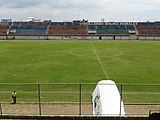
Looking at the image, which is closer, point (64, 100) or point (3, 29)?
point (64, 100)

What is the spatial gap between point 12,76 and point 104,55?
715 inches

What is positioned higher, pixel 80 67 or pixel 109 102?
pixel 80 67

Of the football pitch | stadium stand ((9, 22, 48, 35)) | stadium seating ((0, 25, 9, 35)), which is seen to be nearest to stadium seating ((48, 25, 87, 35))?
stadium stand ((9, 22, 48, 35))

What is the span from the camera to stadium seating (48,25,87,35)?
85562 mm

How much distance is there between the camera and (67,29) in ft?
298

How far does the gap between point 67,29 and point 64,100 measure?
237 feet

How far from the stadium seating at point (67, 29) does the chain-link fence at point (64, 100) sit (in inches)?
2458

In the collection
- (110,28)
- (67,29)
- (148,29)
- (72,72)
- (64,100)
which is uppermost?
(110,28)

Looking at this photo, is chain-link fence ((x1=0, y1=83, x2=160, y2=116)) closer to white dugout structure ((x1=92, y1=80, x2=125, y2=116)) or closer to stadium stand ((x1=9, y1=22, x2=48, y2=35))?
white dugout structure ((x1=92, y1=80, x2=125, y2=116))

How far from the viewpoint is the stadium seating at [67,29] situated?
85.6 metres

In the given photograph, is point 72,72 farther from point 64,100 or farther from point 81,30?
point 81,30

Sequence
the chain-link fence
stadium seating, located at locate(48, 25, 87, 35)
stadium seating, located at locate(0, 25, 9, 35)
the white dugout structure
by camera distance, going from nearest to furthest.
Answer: the white dugout structure, the chain-link fence, stadium seating, located at locate(0, 25, 9, 35), stadium seating, located at locate(48, 25, 87, 35)

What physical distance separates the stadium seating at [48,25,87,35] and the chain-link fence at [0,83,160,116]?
6244 cm

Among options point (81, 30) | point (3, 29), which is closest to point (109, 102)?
point (81, 30)
